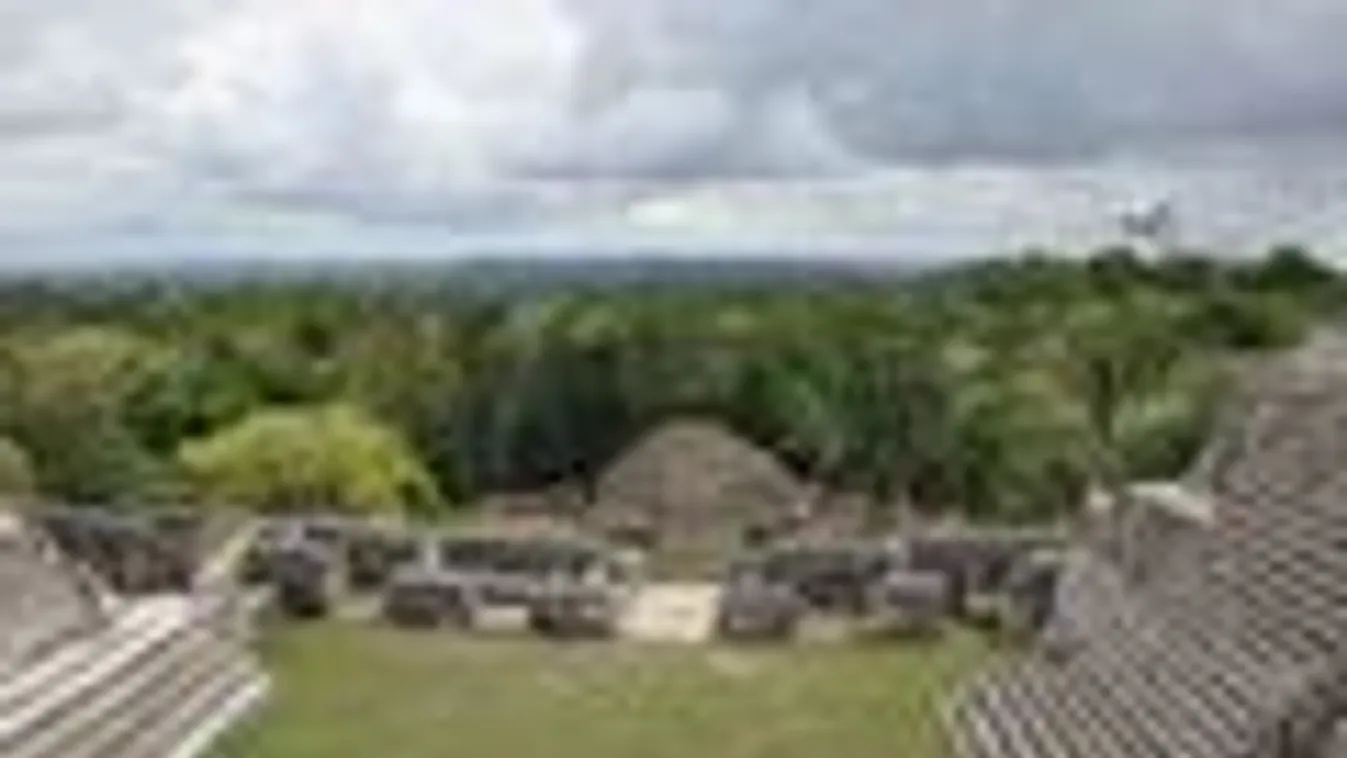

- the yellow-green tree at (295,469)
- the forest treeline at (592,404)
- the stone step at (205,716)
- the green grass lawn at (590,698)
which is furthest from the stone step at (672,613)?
the forest treeline at (592,404)

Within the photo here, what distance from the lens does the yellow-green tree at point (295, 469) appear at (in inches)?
1515

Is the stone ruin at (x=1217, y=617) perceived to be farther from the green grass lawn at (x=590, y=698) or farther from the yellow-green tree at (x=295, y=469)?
the yellow-green tree at (x=295, y=469)

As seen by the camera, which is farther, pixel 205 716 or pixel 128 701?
pixel 205 716

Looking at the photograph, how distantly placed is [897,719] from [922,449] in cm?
2535

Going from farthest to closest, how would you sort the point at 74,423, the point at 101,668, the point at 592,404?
the point at 592,404 → the point at 74,423 → the point at 101,668

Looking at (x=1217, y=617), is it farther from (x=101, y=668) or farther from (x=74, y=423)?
(x=74, y=423)

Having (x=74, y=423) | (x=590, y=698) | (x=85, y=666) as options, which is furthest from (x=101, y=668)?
(x=74, y=423)

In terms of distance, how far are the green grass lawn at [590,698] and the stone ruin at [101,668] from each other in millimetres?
514

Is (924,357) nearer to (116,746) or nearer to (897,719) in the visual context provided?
(897,719)

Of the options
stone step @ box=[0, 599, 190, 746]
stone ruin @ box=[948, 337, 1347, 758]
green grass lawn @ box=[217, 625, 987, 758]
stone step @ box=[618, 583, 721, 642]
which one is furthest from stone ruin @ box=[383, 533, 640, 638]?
stone ruin @ box=[948, 337, 1347, 758]

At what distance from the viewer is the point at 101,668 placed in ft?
71.4

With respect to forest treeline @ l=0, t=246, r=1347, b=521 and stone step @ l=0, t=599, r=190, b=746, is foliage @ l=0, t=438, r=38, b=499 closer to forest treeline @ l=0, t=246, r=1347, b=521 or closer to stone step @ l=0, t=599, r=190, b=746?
forest treeline @ l=0, t=246, r=1347, b=521

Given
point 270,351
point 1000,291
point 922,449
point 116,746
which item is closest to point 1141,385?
point 922,449

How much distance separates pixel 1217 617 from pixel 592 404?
34541 mm
